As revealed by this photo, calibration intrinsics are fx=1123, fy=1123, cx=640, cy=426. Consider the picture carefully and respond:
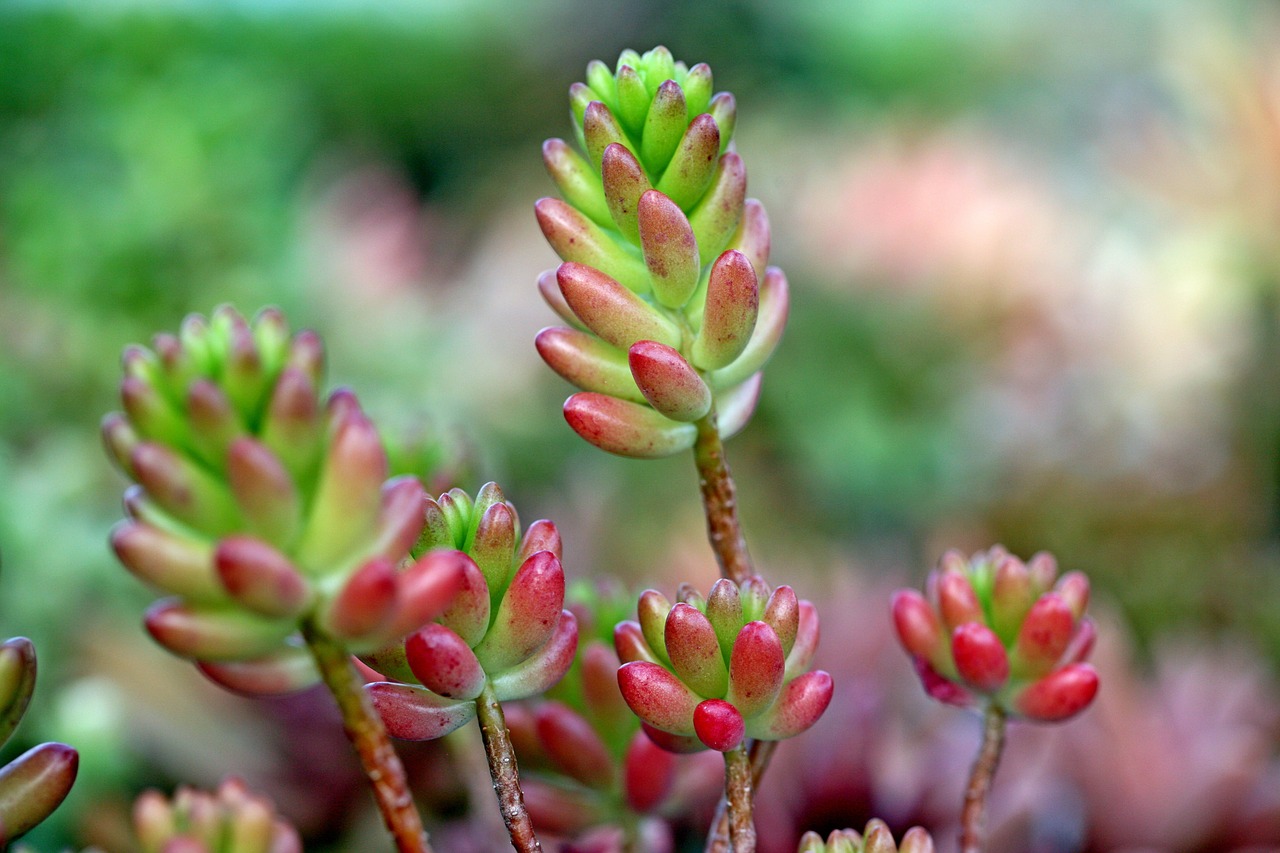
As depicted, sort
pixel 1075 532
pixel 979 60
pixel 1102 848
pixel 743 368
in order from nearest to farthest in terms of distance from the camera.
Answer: pixel 743 368 → pixel 1102 848 → pixel 1075 532 → pixel 979 60

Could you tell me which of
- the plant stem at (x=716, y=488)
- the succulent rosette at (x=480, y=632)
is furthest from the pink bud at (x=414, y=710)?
the plant stem at (x=716, y=488)

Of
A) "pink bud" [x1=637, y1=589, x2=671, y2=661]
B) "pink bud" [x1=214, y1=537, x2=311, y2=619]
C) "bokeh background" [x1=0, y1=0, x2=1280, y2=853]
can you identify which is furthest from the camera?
"bokeh background" [x1=0, y1=0, x2=1280, y2=853]

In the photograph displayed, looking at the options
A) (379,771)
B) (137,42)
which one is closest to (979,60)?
(137,42)

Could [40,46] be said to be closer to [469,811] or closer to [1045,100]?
[469,811]

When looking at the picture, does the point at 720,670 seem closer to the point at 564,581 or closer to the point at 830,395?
the point at 564,581

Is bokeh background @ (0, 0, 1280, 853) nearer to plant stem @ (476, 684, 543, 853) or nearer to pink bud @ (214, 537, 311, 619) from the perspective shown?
plant stem @ (476, 684, 543, 853)

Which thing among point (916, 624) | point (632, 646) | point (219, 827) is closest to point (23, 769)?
point (219, 827)

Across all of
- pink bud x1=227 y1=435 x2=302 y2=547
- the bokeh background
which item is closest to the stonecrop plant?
pink bud x1=227 y1=435 x2=302 y2=547
